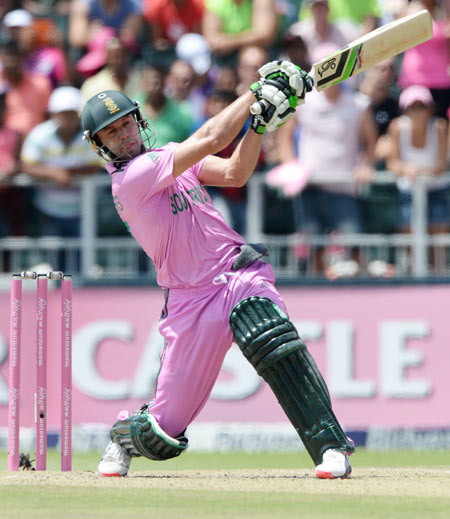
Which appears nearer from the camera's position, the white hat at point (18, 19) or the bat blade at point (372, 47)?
the bat blade at point (372, 47)

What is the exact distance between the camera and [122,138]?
20.5ft

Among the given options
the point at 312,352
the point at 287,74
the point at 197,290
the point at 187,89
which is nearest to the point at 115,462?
the point at 197,290

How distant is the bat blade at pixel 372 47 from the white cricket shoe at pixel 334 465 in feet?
6.20

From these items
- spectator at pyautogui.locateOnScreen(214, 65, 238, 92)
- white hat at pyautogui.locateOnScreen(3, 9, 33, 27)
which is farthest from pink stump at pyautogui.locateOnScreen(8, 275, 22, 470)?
white hat at pyautogui.locateOnScreen(3, 9, 33, 27)

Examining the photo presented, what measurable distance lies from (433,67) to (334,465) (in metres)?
5.19

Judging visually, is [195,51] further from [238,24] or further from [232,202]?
[232,202]

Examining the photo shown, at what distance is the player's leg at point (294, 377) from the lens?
5984mm

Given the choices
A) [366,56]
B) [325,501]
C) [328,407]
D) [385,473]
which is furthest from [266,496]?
[366,56]

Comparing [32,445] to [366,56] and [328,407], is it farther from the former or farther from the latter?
[366,56]

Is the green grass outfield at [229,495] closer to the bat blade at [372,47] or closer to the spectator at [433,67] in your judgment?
the bat blade at [372,47]

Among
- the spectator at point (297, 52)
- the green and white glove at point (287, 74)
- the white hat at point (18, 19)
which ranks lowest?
the green and white glove at point (287, 74)

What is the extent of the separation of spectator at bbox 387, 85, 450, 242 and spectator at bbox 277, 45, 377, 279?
0.77 feet

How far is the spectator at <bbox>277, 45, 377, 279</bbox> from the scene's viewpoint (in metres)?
9.55

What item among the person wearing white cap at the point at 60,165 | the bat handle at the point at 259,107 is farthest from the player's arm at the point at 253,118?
the person wearing white cap at the point at 60,165
